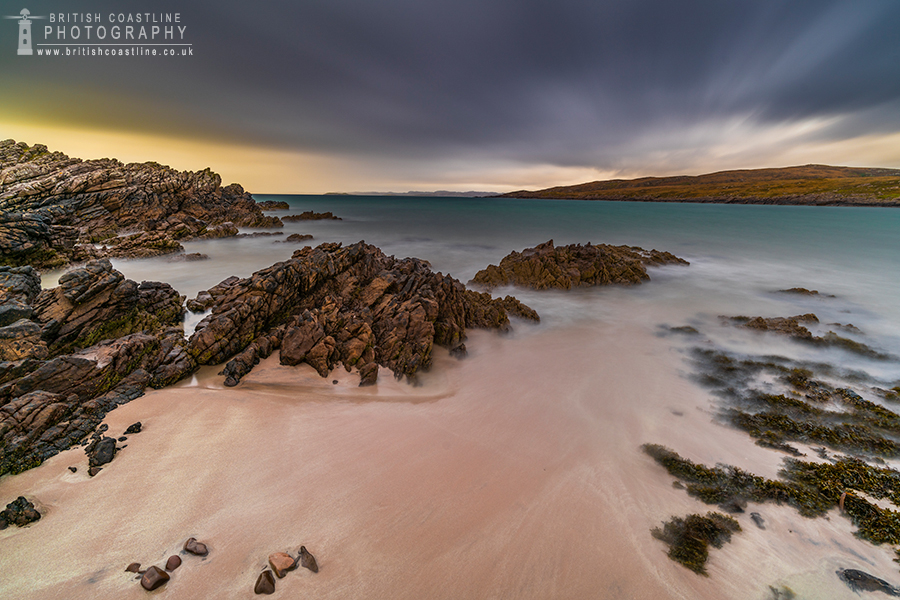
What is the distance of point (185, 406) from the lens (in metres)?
5.92

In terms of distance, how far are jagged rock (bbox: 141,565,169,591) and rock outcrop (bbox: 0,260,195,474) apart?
2.95 metres

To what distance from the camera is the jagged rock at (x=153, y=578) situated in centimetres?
319

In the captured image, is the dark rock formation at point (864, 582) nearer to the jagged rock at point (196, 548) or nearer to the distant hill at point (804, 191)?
the jagged rock at point (196, 548)

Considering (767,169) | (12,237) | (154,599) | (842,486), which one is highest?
(767,169)

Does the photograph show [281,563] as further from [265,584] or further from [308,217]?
[308,217]

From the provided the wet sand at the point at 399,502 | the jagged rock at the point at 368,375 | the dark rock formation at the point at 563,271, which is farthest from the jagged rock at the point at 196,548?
the dark rock formation at the point at 563,271

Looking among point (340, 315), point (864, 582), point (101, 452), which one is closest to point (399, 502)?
point (101, 452)

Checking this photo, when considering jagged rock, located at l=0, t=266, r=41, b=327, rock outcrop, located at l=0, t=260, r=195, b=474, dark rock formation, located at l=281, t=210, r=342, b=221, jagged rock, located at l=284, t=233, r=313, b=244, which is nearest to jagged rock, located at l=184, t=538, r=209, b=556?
rock outcrop, located at l=0, t=260, r=195, b=474

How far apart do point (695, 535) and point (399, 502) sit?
3.95 metres

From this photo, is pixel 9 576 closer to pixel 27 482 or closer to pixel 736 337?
pixel 27 482

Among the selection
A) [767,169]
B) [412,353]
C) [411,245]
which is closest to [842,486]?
[412,353]

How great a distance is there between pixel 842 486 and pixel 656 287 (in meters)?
12.6

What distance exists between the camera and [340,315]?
838 cm

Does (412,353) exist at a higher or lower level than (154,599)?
higher
